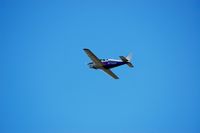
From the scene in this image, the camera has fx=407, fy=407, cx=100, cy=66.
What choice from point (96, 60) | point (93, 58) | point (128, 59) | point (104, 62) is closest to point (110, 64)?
point (104, 62)

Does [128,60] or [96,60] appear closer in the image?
[128,60]

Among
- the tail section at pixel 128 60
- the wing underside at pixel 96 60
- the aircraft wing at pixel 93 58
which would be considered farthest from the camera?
→ the wing underside at pixel 96 60

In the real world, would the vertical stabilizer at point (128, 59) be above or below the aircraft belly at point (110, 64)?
below

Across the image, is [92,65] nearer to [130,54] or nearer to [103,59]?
[103,59]

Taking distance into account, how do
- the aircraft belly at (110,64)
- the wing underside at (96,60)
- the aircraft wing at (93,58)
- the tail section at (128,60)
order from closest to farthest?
the tail section at (128,60) < the aircraft wing at (93,58) < the wing underside at (96,60) < the aircraft belly at (110,64)

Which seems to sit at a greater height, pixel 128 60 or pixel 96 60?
pixel 96 60

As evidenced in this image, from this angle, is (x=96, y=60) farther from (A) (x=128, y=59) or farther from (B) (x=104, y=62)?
(A) (x=128, y=59)

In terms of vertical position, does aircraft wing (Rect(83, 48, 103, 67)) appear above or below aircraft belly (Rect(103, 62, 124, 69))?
above

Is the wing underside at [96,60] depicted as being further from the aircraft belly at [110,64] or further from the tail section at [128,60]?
the tail section at [128,60]

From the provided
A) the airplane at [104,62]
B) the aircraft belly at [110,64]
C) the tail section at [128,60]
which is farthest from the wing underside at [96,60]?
the tail section at [128,60]

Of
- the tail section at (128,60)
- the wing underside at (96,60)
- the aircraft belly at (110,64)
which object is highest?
the wing underside at (96,60)

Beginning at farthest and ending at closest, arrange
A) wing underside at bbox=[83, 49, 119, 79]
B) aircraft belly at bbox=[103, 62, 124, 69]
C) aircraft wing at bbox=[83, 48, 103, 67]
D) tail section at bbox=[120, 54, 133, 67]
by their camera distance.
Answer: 1. aircraft belly at bbox=[103, 62, 124, 69]
2. wing underside at bbox=[83, 49, 119, 79]
3. aircraft wing at bbox=[83, 48, 103, 67]
4. tail section at bbox=[120, 54, 133, 67]

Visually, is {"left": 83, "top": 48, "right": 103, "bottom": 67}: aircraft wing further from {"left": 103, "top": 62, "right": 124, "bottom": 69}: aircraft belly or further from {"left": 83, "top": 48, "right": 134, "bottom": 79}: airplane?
{"left": 103, "top": 62, "right": 124, "bottom": 69}: aircraft belly

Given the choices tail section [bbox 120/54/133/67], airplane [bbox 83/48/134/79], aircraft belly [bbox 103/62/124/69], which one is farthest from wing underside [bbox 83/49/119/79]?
tail section [bbox 120/54/133/67]
